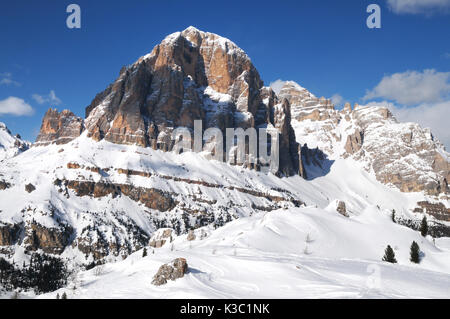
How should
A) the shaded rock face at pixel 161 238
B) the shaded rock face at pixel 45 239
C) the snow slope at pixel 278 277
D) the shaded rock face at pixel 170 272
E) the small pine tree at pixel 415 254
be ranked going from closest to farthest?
the snow slope at pixel 278 277, the shaded rock face at pixel 170 272, the small pine tree at pixel 415 254, the shaded rock face at pixel 161 238, the shaded rock face at pixel 45 239

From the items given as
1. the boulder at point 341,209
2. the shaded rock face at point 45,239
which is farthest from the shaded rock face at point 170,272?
the shaded rock face at point 45,239

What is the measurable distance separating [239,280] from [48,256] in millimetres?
168881

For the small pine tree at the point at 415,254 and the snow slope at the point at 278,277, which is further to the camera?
the small pine tree at the point at 415,254

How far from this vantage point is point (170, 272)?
1679 inches

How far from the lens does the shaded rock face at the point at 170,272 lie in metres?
41.8

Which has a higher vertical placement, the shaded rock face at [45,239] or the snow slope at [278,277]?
the snow slope at [278,277]

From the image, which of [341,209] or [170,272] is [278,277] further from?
[341,209]

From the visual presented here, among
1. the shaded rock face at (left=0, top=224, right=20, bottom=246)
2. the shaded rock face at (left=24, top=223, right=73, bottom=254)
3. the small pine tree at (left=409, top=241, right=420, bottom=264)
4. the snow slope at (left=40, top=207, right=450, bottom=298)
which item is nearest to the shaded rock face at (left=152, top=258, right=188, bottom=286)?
the snow slope at (left=40, top=207, right=450, bottom=298)

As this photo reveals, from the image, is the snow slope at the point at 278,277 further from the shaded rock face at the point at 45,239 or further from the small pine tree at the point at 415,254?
the shaded rock face at the point at 45,239

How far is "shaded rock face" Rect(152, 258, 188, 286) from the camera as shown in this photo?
41.8 m

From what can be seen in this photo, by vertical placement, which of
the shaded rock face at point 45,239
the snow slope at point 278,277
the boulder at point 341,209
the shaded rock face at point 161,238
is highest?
the boulder at point 341,209
